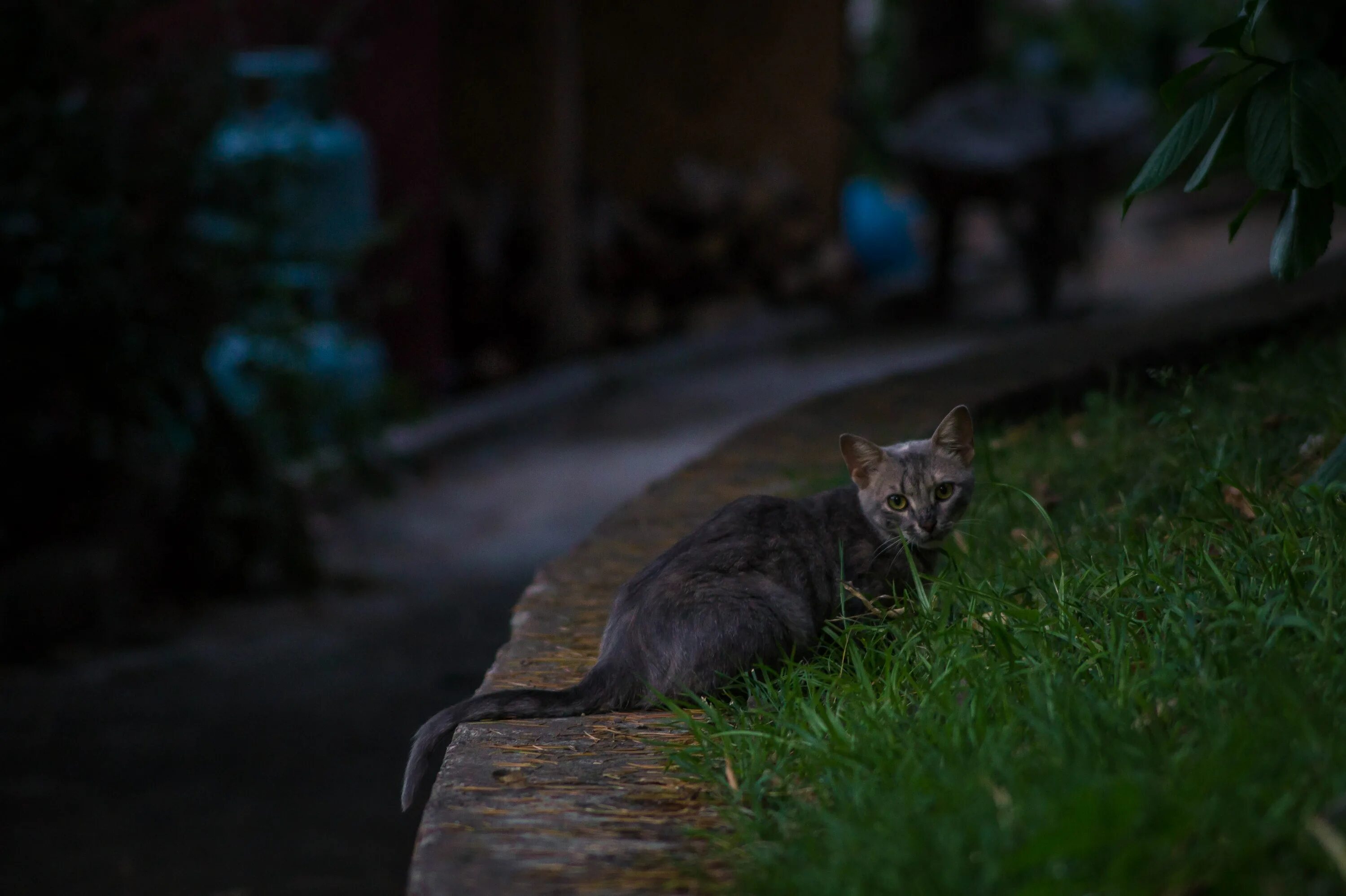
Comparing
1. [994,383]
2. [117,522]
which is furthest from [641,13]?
[994,383]

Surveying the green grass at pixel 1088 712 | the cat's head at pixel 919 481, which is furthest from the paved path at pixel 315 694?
the green grass at pixel 1088 712

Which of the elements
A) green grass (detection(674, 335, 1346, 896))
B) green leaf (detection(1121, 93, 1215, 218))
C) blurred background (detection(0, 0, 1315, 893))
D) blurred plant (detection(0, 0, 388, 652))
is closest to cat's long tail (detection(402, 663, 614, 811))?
green grass (detection(674, 335, 1346, 896))

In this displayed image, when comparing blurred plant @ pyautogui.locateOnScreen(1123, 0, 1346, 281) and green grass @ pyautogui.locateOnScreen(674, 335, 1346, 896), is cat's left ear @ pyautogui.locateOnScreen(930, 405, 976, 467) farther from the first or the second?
blurred plant @ pyautogui.locateOnScreen(1123, 0, 1346, 281)

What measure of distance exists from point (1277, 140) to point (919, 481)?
95cm

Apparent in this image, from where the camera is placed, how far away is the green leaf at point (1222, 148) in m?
2.92

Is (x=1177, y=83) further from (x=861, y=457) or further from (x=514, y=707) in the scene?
(x=514, y=707)

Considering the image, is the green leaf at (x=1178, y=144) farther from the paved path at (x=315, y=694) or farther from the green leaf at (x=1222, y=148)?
the paved path at (x=315, y=694)

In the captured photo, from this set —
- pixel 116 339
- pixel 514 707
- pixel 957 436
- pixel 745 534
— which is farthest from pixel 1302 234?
pixel 116 339

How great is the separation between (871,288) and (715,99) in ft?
7.31

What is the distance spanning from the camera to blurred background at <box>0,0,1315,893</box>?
558cm

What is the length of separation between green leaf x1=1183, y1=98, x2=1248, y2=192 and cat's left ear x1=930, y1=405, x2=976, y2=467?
64cm

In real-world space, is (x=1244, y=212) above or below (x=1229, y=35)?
below

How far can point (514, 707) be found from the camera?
2.65m

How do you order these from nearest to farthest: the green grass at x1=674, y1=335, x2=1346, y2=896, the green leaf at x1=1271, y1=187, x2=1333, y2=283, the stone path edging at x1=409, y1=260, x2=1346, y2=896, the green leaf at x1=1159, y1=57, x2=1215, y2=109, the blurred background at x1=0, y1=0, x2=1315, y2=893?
1. the green grass at x1=674, y1=335, x2=1346, y2=896
2. the stone path edging at x1=409, y1=260, x2=1346, y2=896
3. the green leaf at x1=1159, y1=57, x2=1215, y2=109
4. the green leaf at x1=1271, y1=187, x2=1333, y2=283
5. the blurred background at x1=0, y1=0, x2=1315, y2=893
